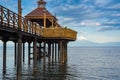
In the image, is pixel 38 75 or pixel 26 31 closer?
pixel 26 31

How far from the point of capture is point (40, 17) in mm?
40469

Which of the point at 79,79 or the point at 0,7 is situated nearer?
the point at 0,7

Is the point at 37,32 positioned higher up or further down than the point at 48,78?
higher up

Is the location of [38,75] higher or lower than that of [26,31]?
lower

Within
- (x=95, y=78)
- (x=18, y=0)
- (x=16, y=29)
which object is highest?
(x=18, y=0)

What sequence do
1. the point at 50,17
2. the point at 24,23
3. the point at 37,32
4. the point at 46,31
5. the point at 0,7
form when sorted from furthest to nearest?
the point at 50,17 < the point at 46,31 < the point at 37,32 < the point at 24,23 < the point at 0,7

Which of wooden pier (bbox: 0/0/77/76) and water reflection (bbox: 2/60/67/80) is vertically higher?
wooden pier (bbox: 0/0/77/76)

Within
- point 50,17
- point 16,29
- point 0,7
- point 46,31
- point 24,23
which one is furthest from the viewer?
point 50,17

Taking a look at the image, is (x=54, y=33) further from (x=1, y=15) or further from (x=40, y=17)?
(x=1, y=15)

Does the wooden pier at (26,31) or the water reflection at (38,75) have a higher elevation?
the wooden pier at (26,31)

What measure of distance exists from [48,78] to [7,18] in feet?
28.5

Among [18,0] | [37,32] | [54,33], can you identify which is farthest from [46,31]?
[18,0]

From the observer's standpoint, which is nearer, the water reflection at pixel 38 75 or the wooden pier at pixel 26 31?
the wooden pier at pixel 26 31

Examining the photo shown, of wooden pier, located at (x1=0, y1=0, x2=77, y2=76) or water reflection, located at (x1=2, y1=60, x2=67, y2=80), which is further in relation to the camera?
water reflection, located at (x1=2, y1=60, x2=67, y2=80)
